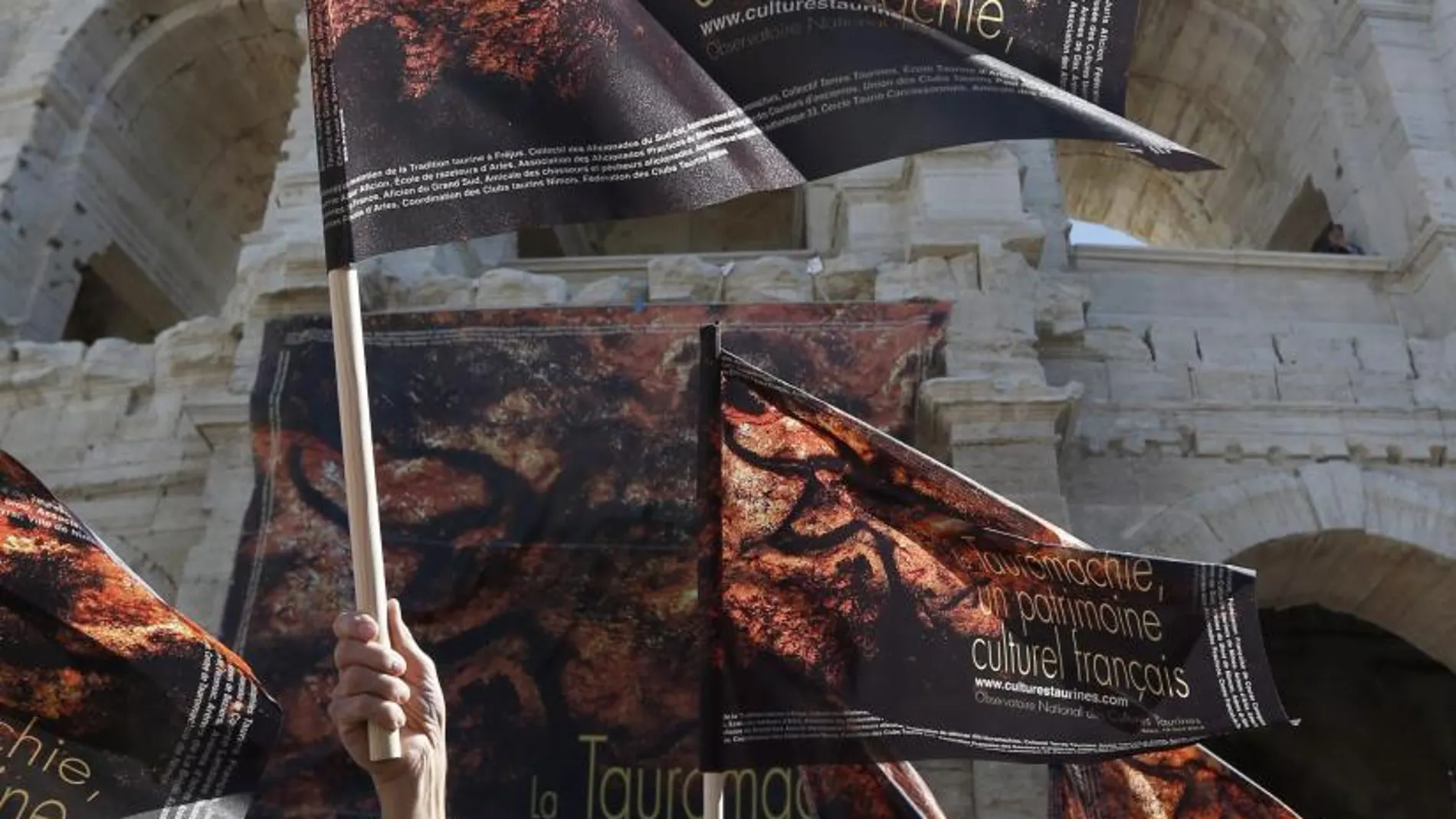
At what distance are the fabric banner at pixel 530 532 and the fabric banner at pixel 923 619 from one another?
202 centimetres

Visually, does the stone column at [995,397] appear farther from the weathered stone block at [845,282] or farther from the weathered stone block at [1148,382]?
the weathered stone block at [1148,382]

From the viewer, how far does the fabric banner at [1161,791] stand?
523 centimetres

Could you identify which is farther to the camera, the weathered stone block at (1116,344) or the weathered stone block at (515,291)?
the weathered stone block at (1116,344)

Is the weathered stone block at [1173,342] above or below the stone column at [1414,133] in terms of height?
below

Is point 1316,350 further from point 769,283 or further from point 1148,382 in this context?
point 769,283

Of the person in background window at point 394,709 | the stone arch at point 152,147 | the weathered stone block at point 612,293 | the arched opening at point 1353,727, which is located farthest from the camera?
the stone arch at point 152,147

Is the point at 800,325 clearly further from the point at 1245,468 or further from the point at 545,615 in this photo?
the point at 1245,468

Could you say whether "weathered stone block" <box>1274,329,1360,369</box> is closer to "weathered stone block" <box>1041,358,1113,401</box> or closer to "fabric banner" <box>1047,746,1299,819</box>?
"weathered stone block" <box>1041,358,1113,401</box>

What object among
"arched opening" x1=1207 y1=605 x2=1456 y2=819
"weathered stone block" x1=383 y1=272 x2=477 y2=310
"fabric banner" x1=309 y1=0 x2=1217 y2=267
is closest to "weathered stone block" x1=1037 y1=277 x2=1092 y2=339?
"arched opening" x1=1207 y1=605 x2=1456 y2=819

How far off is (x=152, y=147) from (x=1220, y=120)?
10.2 metres

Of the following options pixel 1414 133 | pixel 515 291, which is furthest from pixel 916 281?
pixel 1414 133

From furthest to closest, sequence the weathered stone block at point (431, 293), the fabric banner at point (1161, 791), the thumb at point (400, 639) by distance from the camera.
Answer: the weathered stone block at point (431, 293), the fabric banner at point (1161, 791), the thumb at point (400, 639)

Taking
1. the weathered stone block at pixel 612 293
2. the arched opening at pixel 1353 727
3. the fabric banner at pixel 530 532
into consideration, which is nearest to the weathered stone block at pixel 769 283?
the fabric banner at pixel 530 532

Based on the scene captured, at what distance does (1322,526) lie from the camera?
8.41m
